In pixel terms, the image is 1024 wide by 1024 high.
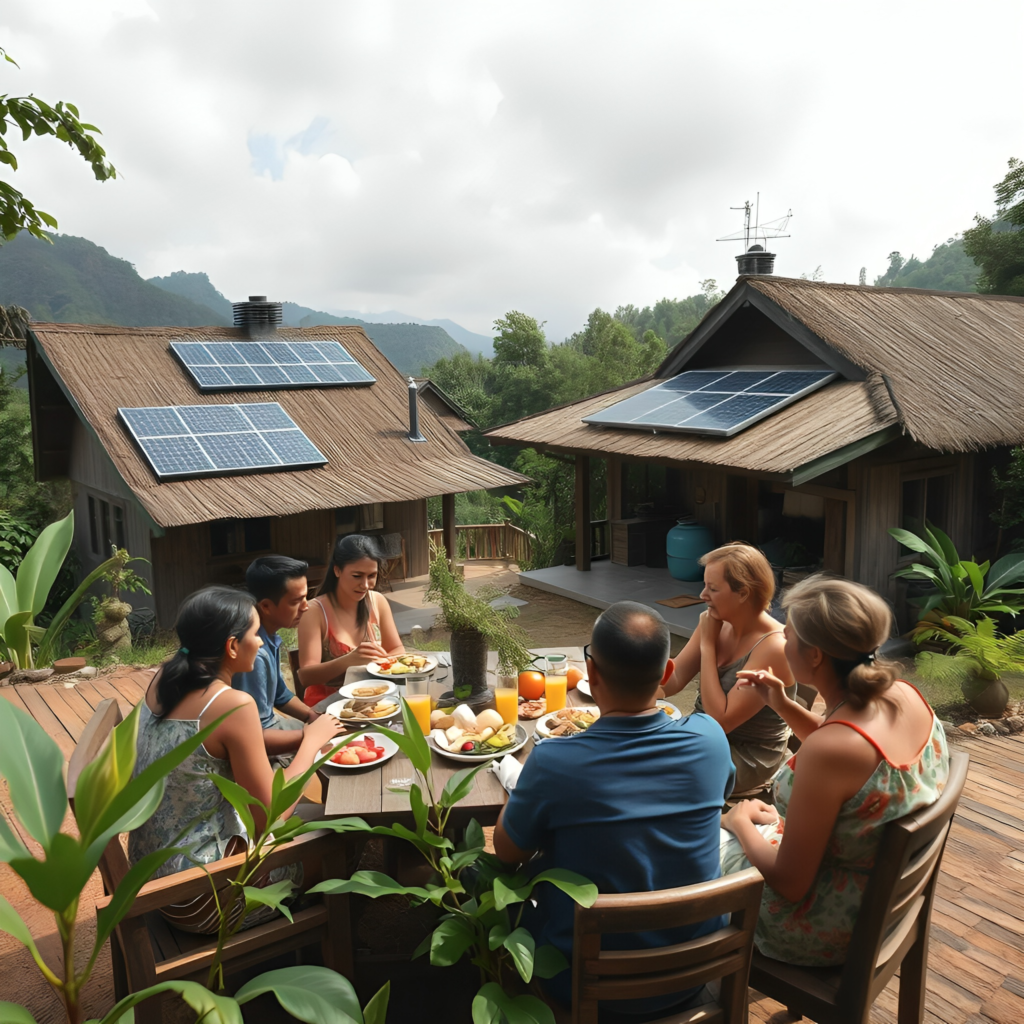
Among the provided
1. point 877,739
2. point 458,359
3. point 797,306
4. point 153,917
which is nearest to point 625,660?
point 877,739

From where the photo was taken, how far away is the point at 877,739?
7.50ft

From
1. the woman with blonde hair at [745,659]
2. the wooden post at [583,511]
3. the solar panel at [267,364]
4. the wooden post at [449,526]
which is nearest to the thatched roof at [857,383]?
the wooden post at [583,511]

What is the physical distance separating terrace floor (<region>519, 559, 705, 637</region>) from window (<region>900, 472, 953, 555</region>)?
8.93 feet

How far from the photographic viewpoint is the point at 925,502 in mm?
9688

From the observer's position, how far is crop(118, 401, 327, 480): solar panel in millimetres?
11359

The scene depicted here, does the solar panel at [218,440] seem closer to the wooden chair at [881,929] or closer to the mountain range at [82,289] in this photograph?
the wooden chair at [881,929]

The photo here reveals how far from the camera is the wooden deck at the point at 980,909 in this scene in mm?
3141

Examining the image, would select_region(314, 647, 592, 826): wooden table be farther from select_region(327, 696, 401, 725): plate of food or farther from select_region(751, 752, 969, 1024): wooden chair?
select_region(751, 752, 969, 1024): wooden chair

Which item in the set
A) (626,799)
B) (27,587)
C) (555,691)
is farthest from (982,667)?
(27,587)

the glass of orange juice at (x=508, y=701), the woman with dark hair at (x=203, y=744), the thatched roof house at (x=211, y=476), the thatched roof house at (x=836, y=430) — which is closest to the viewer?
the woman with dark hair at (x=203, y=744)

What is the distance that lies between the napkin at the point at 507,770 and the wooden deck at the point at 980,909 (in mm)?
1359

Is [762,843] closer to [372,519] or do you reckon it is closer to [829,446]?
[829,446]

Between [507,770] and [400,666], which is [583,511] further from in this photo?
[507,770]

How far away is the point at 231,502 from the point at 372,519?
3.23 m
